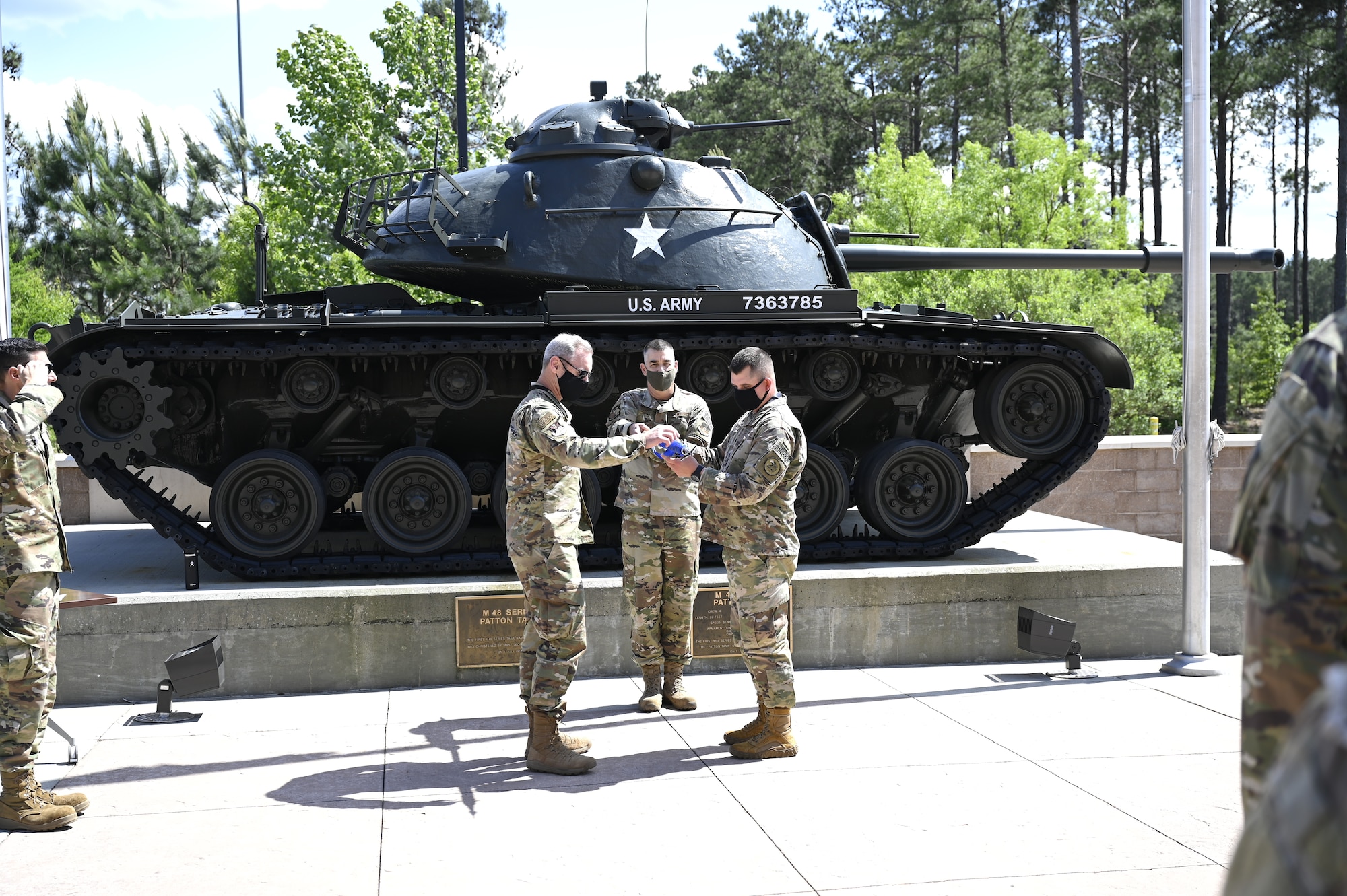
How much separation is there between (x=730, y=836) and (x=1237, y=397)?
49503 millimetres

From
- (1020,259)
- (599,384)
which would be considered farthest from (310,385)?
(1020,259)

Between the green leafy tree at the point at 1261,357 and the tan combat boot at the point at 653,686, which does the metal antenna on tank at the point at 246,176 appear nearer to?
the tan combat boot at the point at 653,686

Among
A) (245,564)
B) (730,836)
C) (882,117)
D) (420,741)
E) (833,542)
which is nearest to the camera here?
(730,836)

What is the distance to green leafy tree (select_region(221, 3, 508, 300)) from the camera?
82.0 feet

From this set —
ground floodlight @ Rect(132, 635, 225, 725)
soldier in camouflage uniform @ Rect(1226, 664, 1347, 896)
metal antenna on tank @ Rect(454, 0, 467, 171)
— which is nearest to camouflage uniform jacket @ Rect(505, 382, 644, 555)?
ground floodlight @ Rect(132, 635, 225, 725)

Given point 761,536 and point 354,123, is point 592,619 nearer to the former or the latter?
point 761,536

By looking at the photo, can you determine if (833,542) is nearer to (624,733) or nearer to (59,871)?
(624,733)

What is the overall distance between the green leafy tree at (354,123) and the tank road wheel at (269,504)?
16.6 m

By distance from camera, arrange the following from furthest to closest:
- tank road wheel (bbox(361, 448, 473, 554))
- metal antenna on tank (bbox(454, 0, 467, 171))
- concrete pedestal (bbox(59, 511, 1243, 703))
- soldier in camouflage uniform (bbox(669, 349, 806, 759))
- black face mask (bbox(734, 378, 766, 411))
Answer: metal antenna on tank (bbox(454, 0, 467, 171)) → tank road wheel (bbox(361, 448, 473, 554)) → concrete pedestal (bbox(59, 511, 1243, 703)) → black face mask (bbox(734, 378, 766, 411)) → soldier in camouflage uniform (bbox(669, 349, 806, 759))

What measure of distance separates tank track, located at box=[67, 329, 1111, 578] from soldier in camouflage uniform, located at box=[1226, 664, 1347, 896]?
7.76 m

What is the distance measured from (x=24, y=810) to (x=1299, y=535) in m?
5.17

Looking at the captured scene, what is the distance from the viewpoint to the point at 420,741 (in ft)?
21.6

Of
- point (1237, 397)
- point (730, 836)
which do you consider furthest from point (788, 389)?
point (1237, 397)

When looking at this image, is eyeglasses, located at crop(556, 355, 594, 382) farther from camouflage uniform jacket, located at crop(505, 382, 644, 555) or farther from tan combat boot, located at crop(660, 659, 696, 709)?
tan combat boot, located at crop(660, 659, 696, 709)
